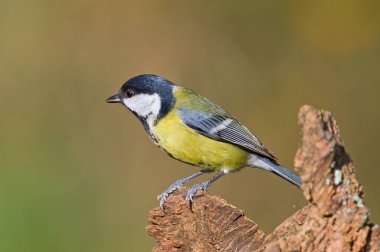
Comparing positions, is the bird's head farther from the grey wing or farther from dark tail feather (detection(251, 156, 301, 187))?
dark tail feather (detection(251, 156, 301, 187))

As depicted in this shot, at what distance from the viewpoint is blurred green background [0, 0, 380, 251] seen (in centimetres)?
300

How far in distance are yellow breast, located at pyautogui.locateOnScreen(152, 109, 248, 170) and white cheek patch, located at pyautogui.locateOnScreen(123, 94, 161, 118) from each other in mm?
49

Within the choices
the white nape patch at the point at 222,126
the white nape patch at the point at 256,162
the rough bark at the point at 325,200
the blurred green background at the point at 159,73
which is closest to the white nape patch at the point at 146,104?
the white nape patch at the point at 222,126

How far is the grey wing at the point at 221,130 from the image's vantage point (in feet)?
7.41

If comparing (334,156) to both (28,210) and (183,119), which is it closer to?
(183,119)

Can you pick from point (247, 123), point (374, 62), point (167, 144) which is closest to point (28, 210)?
point (167, 144)

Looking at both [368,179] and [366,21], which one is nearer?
[368,179]

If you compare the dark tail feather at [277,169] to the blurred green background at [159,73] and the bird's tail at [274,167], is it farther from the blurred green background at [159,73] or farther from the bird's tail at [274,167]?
the blurred green background at [159,73]

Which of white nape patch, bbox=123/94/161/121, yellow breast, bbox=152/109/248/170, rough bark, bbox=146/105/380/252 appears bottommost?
rough bark, bbox=146/105/380/252

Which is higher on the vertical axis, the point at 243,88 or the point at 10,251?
the point at 243,88

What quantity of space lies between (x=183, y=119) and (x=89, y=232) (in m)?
0.82

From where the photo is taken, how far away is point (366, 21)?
3326mm

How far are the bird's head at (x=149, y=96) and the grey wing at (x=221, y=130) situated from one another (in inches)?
2.6

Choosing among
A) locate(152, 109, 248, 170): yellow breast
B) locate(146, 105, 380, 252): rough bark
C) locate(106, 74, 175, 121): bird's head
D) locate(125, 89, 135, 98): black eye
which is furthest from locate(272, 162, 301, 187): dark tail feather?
locate(146, 105, 380, 252): rough bark
